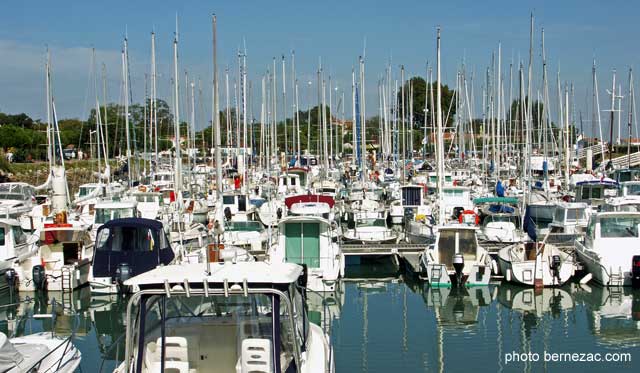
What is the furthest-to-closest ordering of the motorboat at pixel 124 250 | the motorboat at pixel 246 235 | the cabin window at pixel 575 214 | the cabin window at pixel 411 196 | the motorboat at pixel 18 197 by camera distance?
the cabin window at pixel 411 196, the motorboat at pixel 18 197, the cabin window at pixel 575 214, the motorboat at pixel 246 235, the motorboat at pixel 124 250

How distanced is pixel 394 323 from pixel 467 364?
14.2 feet

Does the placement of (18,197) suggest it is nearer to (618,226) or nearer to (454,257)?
(454,257)

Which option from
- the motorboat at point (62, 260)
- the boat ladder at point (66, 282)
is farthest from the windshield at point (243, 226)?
the boat ladder at point (66, 282)

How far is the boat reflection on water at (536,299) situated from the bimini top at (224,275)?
14.0 metres

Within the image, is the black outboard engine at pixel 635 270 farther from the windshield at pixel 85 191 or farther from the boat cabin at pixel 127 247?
the windshield at pixel 85 191

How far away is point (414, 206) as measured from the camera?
39.9m

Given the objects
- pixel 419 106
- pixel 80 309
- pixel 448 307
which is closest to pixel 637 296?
pixel 448 307

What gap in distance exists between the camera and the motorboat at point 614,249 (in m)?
23.4

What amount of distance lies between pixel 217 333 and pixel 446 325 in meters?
12.0

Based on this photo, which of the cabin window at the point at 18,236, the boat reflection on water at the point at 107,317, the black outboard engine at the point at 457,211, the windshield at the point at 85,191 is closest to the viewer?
the boat reflection on water at the point at 107,317

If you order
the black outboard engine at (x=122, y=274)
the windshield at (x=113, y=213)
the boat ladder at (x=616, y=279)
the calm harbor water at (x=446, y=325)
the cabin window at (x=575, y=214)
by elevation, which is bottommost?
the calm harbor water at (x=446, y=325)

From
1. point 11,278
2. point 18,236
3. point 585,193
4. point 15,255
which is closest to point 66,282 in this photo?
point 11,278

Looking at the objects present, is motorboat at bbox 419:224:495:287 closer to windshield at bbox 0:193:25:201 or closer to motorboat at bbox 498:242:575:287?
motorboat at bbox 498:242:575:287

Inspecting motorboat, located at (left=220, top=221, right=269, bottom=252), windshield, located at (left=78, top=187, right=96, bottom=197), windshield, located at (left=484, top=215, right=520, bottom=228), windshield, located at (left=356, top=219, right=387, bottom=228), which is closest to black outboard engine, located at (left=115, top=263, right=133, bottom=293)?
motorboat, located at (left=220, top=221, right=269, bottom=252)
